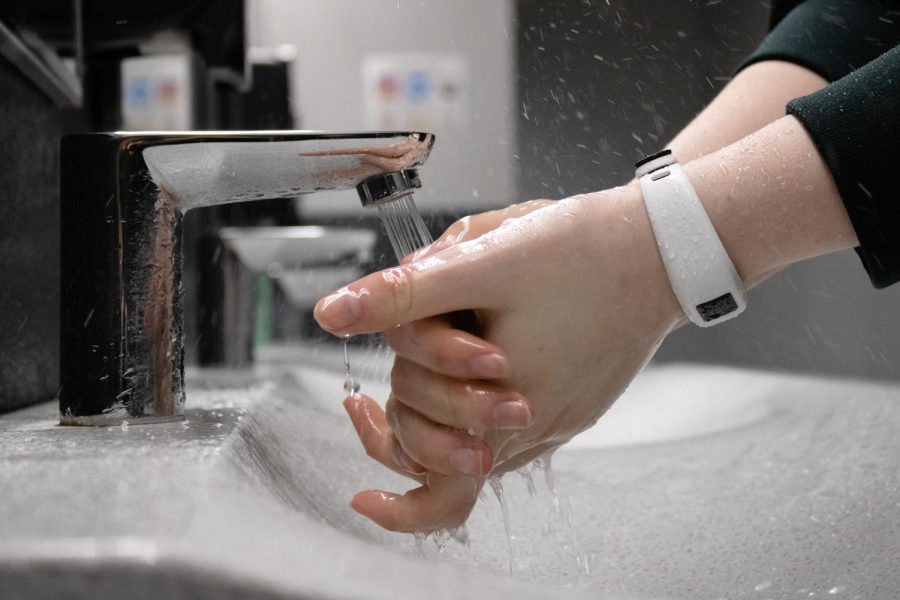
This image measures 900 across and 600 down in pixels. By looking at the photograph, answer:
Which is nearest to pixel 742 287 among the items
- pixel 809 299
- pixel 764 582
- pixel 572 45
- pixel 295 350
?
pixel 764 582

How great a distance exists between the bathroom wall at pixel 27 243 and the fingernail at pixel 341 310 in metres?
0.28

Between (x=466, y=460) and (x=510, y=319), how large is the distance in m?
0.07

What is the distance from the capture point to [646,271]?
43 centimetres

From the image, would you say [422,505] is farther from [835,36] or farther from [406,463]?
[835,36]

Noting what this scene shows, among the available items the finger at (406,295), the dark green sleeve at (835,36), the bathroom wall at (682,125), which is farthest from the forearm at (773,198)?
the bathroom wall at (682,125)

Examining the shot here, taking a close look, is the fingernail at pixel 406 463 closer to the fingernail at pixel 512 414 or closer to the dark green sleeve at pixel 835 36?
the fingernail at pixel 512 414

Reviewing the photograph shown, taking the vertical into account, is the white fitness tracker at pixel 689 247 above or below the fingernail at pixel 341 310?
above

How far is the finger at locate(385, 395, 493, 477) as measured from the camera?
0.42 meters

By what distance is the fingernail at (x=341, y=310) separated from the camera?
1.27 feet

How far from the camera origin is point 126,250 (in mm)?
471

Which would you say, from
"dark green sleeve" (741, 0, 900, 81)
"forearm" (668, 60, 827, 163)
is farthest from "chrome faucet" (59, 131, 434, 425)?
"dark green sleeve" (741, 0, 900, 81)

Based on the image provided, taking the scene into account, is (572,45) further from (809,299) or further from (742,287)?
(742,287)

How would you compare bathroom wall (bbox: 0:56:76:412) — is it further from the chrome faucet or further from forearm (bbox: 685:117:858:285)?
forearm (bbox: 685:117:858:285)

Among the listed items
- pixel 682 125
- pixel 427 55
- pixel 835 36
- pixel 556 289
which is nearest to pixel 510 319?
pixel 556 289
